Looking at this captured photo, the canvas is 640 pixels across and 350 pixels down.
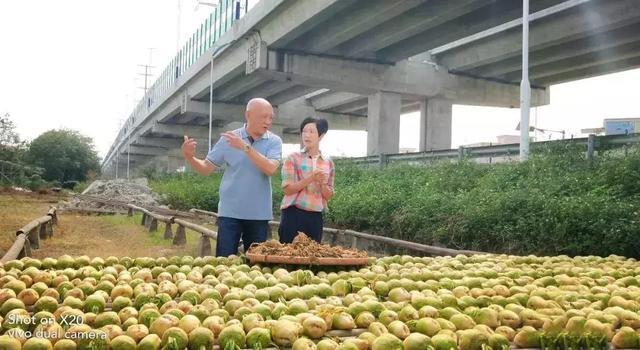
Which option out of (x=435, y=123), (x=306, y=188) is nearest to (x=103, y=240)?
(x=306, y=188)

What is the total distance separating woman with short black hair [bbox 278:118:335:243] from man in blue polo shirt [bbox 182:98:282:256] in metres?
0.34

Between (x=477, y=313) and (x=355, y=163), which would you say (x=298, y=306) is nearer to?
(x=477, y=313)

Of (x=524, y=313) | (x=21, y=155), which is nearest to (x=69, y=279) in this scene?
(x=524, y=313)

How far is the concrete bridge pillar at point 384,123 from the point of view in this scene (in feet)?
87.7

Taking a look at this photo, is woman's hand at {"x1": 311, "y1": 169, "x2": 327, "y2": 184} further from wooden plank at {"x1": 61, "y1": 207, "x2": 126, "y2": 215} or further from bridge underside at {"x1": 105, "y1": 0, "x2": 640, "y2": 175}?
wooden plank at {"x1": 61, "y1": 207, "x2": 126, "y2": 215}

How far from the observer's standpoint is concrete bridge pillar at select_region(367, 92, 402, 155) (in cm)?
2673

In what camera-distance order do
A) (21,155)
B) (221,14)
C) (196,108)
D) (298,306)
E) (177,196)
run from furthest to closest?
(21,155) → (196,108) → (221,14) → (177,196) → (298,306)

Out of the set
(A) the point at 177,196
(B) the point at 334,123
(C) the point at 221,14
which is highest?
(C) the point at 221,14

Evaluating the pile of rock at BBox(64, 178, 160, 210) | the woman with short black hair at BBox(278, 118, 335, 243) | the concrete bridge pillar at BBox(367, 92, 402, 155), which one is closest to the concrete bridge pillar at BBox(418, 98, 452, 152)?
the concrete bridge pillar at BBox(367, 92, 402, 155)

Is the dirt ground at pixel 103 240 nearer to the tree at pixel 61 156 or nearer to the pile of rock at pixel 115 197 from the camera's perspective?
the pile of rock at pixel 115 197

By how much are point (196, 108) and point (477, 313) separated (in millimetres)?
39171

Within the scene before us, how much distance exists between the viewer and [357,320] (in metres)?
2.83

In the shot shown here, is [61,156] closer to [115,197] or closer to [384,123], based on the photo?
[115,197]

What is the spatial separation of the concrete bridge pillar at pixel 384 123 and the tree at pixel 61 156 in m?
43.1
